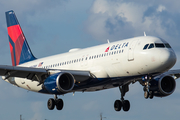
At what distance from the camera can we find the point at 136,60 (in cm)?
3183

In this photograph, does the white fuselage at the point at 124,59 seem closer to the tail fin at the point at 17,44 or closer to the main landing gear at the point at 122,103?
the main landing gear at the point at 122,103

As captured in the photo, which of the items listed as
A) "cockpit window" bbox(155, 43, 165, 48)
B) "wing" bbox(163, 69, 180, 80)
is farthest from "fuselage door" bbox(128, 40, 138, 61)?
"wing" bbox(163, 69, 180, 80)

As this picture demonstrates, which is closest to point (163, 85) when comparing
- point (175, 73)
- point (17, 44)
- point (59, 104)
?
point (175, 73)

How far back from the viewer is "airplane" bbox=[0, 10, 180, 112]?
31.6 m

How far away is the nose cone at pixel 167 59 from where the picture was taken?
30.6 metres

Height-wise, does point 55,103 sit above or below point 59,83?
below

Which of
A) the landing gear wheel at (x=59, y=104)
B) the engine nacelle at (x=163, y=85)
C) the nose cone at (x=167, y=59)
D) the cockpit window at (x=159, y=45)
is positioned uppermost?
the cockpit window at (x=159, y=45)

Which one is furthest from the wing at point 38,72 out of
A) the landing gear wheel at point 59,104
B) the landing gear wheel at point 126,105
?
the landing gear wheel at point 126,105

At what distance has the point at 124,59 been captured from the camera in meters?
32.6

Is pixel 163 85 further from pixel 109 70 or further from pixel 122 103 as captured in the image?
pixel 109 70

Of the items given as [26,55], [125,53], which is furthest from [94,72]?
[26,55]

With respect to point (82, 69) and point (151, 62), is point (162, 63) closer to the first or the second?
point (151, 62)

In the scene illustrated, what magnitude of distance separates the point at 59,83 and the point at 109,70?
473 cm

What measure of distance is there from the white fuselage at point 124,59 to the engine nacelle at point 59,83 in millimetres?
2329
